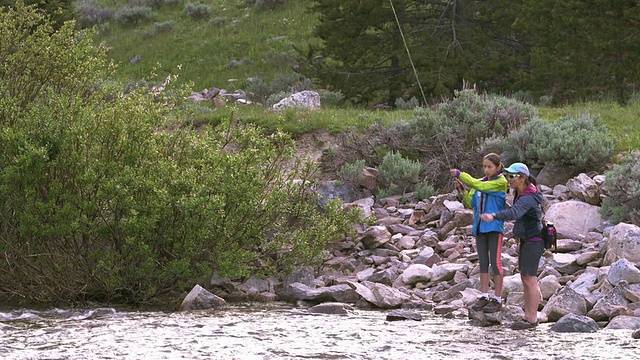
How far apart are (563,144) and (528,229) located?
20.4 feet

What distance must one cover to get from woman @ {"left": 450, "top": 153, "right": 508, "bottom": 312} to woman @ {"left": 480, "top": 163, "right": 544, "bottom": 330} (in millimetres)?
287

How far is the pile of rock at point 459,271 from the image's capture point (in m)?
8.98

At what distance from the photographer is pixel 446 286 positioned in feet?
34.3

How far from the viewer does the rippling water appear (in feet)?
24.1

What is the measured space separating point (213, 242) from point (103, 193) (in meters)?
1.34

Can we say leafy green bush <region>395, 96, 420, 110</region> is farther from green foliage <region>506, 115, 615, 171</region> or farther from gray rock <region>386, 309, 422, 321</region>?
gray rock <region>386, 309, 422, 321</region>

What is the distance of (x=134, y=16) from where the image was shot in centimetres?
4469

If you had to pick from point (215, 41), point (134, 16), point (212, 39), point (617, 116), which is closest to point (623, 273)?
point (617, 116)

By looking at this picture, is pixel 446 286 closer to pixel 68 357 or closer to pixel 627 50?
pixel 68 357

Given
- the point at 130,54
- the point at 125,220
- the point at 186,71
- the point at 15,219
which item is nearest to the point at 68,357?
the point at 125,220

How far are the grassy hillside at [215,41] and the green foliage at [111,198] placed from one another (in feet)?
70.3

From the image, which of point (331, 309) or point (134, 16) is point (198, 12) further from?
point (331, 309)

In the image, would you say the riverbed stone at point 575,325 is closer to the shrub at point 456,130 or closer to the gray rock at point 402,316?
the gray rock at point 402,316

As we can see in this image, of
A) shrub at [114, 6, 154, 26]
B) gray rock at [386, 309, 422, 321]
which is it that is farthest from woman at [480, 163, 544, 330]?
shrub at [114, 6, 154, 26]
